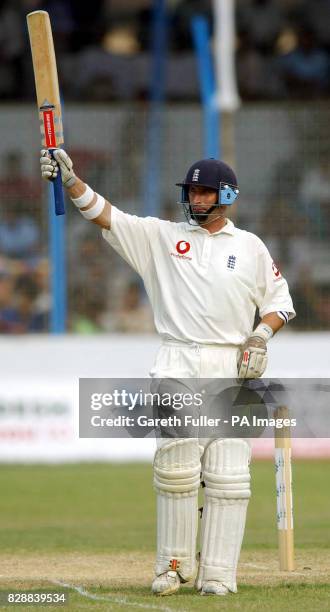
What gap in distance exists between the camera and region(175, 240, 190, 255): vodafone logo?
7742mm

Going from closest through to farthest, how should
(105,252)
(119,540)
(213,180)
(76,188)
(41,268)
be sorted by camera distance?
(76,188) < (213,180) < (119,540) < (105,252) < (41,268)

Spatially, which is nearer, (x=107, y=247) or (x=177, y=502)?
(x=177, y=502)

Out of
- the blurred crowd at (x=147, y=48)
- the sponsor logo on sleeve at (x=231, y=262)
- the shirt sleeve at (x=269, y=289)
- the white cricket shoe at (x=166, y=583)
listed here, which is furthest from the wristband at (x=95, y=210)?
the blurred crowd at (x=147, y=48)

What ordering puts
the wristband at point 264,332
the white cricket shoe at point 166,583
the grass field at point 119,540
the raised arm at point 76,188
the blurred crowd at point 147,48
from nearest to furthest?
the grass field at point 119,540 → the white cricket shoe at point 166,583 → the raised arm at point 76,188 → the wristband at point 264,332 → the blurred crowd at point 147,48

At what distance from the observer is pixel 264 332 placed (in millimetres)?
7738

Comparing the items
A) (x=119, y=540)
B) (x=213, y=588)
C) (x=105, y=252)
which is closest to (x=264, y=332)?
(x=213, y=588)

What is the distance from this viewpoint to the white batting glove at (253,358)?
7.55 metres

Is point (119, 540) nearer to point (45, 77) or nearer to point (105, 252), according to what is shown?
point (45, 77)

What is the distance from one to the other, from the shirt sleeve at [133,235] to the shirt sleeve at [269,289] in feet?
1.99

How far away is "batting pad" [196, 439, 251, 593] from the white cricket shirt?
2.06 ft

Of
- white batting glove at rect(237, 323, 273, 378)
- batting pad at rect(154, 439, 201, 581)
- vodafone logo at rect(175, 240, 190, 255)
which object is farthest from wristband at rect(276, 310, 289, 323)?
batting pad at rect(154, 439, 201, 581)

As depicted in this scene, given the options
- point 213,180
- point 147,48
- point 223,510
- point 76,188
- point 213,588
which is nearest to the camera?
point 213,588

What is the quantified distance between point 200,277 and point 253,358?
530 millimetres

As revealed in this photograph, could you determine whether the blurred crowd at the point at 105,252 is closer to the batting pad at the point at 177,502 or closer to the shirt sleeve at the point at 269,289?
the shirt sleeve at the point at 269,289
